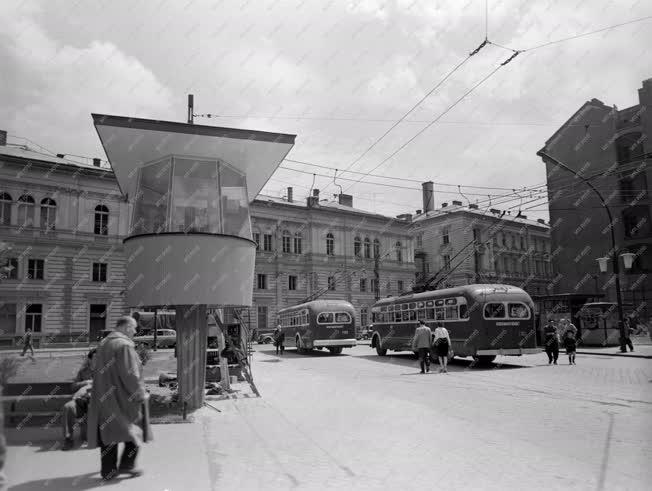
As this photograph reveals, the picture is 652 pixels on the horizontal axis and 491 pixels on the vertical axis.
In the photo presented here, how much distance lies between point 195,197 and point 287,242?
43.6m

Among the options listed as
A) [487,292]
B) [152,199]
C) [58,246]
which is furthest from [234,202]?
[58,246]

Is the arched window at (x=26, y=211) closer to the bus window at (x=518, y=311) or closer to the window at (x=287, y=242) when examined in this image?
the window at (x=287, y=242)

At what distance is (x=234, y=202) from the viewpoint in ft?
33.4

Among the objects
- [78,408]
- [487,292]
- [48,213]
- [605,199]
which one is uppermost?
[605,199]

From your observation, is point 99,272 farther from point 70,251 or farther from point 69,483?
point 69,483

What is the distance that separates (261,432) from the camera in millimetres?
8102

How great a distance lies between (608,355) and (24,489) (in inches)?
908

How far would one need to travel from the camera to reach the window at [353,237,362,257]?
5703 centimetres

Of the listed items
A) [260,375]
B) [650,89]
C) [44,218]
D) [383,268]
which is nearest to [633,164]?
[650,89]

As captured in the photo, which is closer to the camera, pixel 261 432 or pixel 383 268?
pixel 261 432

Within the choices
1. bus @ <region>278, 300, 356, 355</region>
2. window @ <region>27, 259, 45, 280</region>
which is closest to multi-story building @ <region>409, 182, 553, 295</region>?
bus @ <region>278, 300, 356, 355</region>

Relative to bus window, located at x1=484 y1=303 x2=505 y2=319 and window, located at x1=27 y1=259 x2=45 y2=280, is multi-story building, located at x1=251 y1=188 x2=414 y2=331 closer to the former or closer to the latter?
window, located at x1=27 y1=259 x2=45 y2=280

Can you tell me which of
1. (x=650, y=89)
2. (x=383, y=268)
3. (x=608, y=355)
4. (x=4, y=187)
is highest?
(x=650, y=89)

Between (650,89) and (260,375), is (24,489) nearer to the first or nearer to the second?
(260,375)
